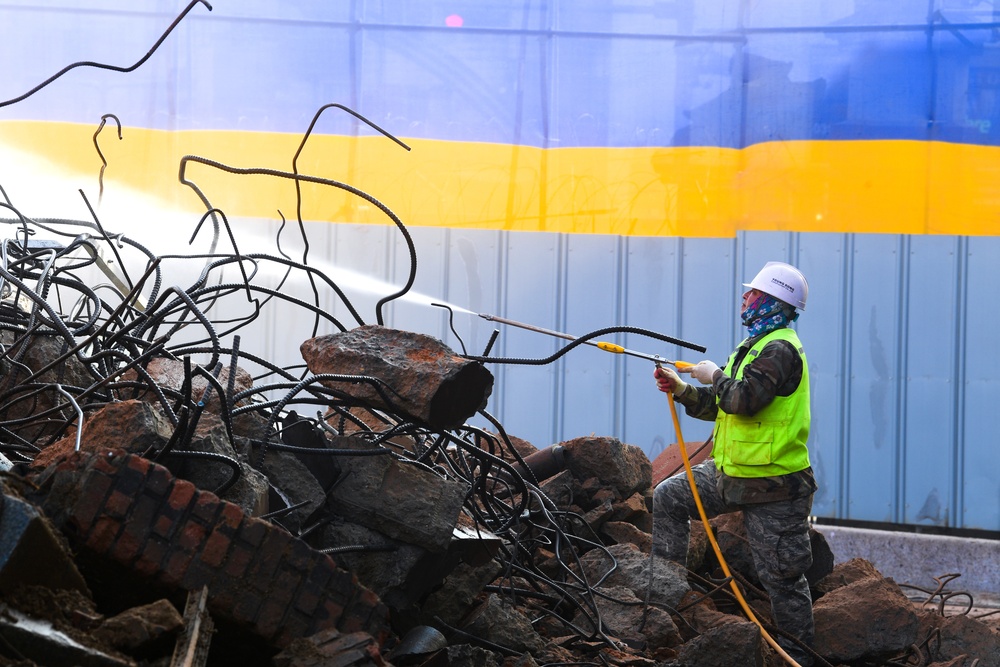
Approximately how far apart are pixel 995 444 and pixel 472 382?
458 centimetres

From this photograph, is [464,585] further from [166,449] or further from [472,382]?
[166,449]

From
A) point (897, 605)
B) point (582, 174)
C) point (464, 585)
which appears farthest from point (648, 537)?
point (582, 174)

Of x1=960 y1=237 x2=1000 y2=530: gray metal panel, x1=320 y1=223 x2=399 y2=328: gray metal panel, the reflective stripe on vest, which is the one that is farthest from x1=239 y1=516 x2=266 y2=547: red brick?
x1=960 y1=237 x2=1000 y2=530: gray metal panel

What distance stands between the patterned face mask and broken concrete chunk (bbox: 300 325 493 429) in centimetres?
167

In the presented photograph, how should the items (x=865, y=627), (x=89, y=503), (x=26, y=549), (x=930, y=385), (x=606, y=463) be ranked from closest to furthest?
(x=26, y=549) → (x=89, y=503) → (x=865, y=627) → (x=606, y=463) → (x=930, y=385)

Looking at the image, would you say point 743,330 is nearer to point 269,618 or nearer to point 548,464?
point 548,464

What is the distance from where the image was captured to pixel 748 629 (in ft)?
12.4

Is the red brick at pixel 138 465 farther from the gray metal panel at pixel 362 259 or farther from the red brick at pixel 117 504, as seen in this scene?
the gray metal panel at pixel 362 259

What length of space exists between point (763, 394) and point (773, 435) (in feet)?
0.65

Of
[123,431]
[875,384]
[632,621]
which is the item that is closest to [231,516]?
[123,431]

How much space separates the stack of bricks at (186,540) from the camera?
237cm

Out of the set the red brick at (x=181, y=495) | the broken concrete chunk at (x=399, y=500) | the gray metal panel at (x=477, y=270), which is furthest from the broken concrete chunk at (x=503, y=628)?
the gray metal panel at (x=477, y=270)

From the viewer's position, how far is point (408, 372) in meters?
3.30

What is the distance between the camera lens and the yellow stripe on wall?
6750 mm
